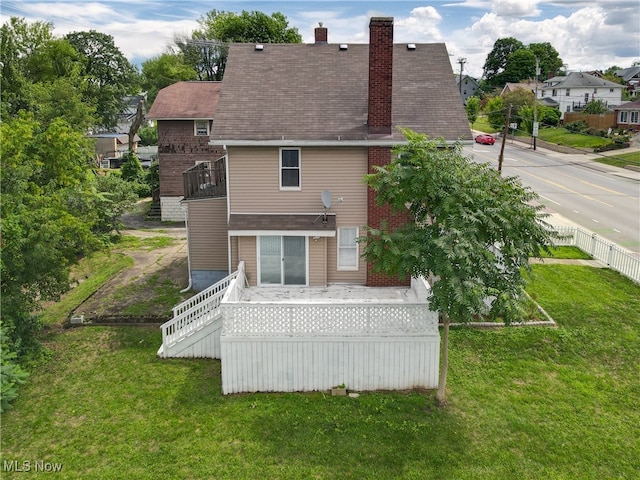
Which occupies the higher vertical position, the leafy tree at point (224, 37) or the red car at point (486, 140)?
the leafy tree at point (224, 37)

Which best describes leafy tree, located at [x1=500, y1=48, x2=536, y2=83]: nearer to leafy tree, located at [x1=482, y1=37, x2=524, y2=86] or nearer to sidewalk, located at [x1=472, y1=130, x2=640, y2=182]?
leafy tree, located at [x1=482, y1=37, x2=524, y2=86]

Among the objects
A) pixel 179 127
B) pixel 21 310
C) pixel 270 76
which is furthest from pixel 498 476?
pixel 179 127

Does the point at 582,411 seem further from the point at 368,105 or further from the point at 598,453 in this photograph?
the point at 368,105

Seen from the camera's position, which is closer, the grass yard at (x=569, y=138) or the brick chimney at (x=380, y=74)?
the brick chimney at (x=380, y=74)

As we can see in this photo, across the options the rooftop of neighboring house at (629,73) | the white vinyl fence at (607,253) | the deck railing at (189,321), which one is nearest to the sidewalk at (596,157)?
the white vinyl fence at (607,253)

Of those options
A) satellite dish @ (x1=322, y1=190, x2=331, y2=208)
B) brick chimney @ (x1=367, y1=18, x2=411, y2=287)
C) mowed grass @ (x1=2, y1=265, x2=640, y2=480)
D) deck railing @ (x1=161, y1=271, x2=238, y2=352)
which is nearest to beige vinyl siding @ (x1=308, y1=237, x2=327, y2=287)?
satellite dish @ (x1=322, y1=190, x2=331, y2=208)

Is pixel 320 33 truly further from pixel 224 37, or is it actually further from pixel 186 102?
pixel 224 37

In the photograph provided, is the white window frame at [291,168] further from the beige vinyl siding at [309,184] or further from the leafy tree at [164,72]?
the leafy tree at [164,72]
